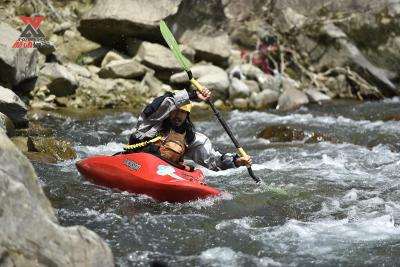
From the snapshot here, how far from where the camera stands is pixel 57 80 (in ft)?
31.5

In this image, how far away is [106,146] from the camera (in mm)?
7387

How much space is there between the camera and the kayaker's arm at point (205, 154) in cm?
546

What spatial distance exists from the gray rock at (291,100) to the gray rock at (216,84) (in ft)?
3.71

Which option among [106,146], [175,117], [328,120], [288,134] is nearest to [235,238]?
[175,117]

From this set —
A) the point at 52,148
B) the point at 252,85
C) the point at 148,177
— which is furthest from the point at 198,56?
Result: the point at 148,177

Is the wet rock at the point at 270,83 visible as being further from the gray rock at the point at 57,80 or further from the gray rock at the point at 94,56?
the gray rock at the point at 57,80

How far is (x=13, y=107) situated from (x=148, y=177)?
256 cm

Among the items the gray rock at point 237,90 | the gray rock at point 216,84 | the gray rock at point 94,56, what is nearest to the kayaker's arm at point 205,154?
the gray rock at point 216,84

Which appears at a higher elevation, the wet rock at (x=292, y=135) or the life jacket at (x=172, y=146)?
the life jacket at (x=172, y=146)

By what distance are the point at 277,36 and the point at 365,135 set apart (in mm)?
6457

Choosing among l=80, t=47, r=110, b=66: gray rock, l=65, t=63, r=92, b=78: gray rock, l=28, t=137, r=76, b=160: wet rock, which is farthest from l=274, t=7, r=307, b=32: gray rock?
l=28, t=137, r=76, b=160: wet rock

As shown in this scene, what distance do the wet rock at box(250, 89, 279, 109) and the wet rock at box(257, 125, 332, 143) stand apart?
9.79ft

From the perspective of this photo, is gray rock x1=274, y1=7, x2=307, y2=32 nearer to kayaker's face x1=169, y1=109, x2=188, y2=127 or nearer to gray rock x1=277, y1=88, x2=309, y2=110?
gray rock x1=277, y1=88, x2=309, y2=110

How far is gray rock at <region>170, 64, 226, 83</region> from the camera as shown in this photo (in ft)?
36.7
